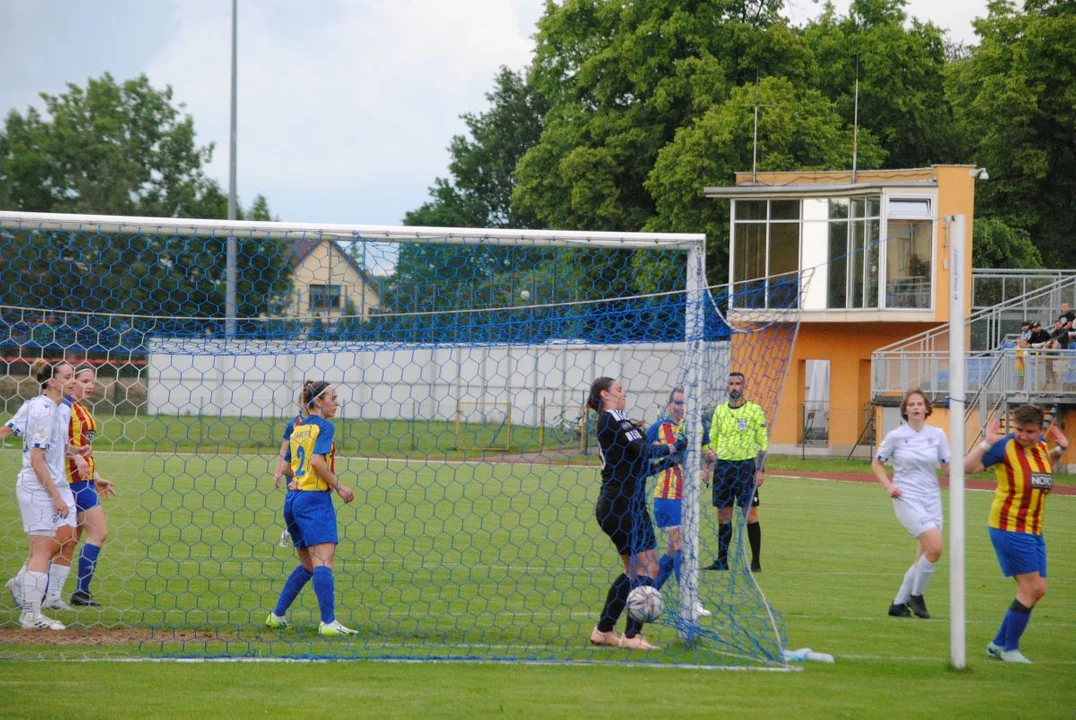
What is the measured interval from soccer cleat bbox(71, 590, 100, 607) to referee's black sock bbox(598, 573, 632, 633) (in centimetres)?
397

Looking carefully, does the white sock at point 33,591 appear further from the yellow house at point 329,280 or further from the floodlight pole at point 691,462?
the floodlight pole at point 691,462

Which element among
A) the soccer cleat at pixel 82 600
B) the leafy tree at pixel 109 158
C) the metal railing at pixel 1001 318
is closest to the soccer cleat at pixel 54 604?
the soccer cleat at pixel 82 600

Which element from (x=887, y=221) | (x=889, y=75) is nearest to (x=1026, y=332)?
(x=887, y=221)

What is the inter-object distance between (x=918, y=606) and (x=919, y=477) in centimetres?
104

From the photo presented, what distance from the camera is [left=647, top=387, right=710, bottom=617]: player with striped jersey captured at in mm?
8398

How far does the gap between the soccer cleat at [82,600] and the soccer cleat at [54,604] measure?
10 centimetres

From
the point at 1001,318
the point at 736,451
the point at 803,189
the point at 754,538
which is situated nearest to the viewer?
the point at 736,451

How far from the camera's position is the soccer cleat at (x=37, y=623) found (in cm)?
800

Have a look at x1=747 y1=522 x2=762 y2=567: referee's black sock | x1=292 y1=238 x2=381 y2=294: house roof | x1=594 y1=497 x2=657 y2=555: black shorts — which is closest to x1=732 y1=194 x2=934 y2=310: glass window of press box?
x1=747 y1=522 x2=762 y2=567: referee's black sock

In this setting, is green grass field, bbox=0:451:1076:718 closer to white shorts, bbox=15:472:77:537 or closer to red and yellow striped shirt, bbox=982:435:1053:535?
white shorts, bbox=15:472:77:537

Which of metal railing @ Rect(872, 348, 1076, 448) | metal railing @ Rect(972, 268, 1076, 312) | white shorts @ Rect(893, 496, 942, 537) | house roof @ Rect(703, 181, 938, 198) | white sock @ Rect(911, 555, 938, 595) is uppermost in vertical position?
house roof @ Rect(703, 181, 938, 198)

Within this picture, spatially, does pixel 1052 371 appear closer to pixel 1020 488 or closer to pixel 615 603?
pixel 1020 488

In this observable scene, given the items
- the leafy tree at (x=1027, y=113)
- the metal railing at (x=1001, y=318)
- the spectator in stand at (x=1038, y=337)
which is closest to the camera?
the spectator in stand at (x=1038, y=337)

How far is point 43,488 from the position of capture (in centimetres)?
796
